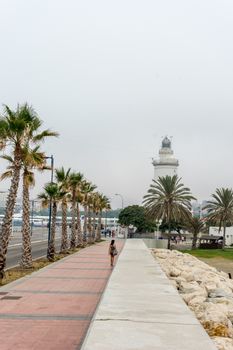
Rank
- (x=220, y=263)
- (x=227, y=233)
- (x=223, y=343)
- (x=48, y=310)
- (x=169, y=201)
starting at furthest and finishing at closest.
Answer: (x=227, y=233) < (x=169, y=201) < (x=220, y=263) < (x=48, y=310) < (x=223, y=343)

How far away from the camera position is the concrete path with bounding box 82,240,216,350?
8.35 m

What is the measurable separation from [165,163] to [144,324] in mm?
141003

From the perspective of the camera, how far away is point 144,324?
10.1m

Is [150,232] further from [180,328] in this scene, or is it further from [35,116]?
[180,328]

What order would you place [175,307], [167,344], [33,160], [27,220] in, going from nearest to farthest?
[167,344]
[175,307]
[33,160]
[27,220]

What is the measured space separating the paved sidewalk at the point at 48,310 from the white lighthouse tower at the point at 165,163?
12544 cm

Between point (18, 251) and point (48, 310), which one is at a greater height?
point (48, 310)

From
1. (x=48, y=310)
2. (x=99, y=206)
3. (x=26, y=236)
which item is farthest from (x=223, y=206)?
(x=48, y=310)

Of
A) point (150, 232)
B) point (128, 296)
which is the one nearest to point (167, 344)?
point (128, 296)

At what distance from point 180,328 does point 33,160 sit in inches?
666

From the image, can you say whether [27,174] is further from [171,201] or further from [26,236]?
[171,201]

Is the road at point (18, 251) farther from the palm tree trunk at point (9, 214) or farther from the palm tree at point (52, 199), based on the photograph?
the palm tree trunk at point (9, 214)

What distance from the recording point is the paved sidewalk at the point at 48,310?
1112cm

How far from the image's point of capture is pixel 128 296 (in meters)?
14.1
